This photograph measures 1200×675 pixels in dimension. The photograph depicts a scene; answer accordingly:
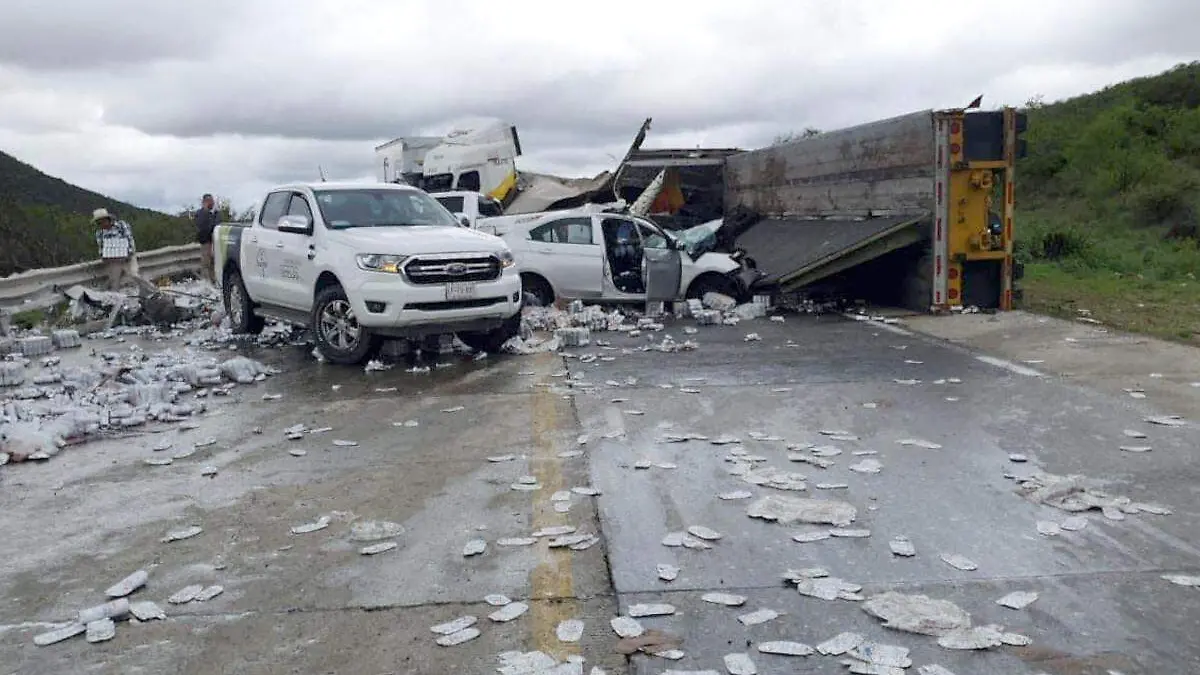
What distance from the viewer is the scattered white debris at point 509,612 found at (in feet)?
13.9

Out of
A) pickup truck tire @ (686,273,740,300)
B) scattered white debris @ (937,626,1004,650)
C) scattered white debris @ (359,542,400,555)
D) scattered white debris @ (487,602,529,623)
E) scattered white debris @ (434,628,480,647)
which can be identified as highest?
pickup truck tire @ (686,273,740,300)

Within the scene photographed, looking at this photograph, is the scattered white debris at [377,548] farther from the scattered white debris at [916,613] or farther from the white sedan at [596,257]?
the white sedan at [596,257]

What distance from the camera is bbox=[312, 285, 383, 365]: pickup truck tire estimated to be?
427 inches

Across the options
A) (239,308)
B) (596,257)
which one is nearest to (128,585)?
(239,308)

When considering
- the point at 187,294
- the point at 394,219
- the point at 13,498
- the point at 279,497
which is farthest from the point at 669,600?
the point at 187,294

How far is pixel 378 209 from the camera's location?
1174cm

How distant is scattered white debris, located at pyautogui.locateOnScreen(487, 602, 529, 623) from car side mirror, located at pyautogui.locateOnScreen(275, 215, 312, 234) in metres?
7.90

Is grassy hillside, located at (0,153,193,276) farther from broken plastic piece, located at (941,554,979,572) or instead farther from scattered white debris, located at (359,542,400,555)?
broken plastic piece, located at (941,554,979,572)

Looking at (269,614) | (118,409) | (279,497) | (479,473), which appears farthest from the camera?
(118,409)

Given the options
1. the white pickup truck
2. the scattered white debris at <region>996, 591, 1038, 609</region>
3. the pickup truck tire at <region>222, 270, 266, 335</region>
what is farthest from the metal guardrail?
the scattered white debris at <region>996, 591, 1038, 609</region>

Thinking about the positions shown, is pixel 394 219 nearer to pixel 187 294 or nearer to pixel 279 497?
pixel 279 497

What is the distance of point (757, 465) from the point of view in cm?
652

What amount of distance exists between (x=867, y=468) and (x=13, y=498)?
17.0ft

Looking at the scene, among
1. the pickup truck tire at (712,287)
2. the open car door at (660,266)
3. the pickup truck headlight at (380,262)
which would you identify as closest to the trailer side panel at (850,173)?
the pickup truck tire at (712,287)
